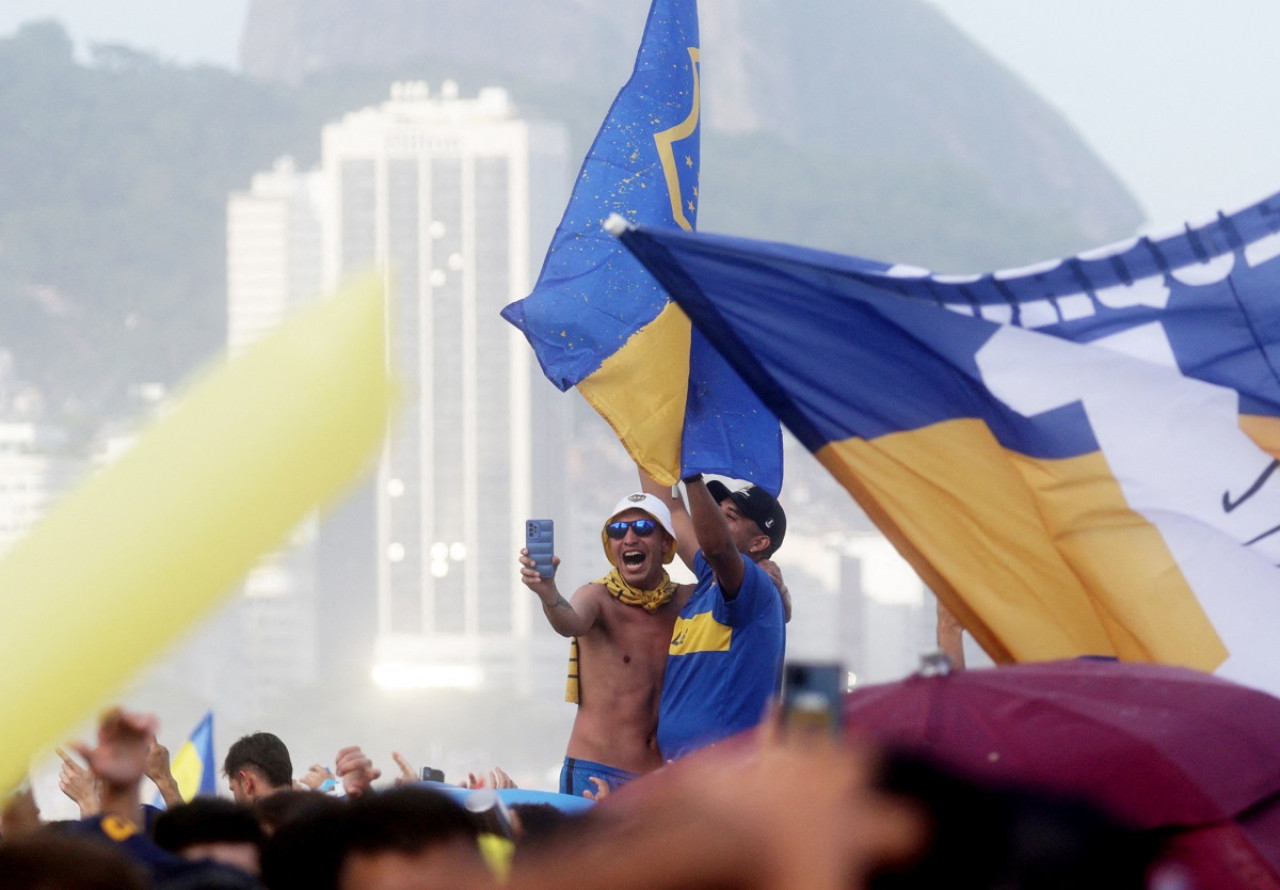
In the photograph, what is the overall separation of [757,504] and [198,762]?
2369 mm

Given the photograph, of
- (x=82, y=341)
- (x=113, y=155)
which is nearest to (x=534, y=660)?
(x=82, y=341)

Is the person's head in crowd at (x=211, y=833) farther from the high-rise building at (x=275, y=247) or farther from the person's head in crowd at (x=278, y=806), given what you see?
the high-rise building at (x=275, y=247)

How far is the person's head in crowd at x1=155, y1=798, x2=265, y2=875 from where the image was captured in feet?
9.29

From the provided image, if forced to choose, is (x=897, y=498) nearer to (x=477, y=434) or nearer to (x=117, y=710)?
(x=117, y=710)

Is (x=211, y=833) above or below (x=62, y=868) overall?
below

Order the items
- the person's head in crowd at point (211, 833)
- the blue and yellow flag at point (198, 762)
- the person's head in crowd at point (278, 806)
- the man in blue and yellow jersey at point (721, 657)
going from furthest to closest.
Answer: the blue and yellow flag at point (198, 762), the man in blue and yellow jersey at point (721, 657), the person's head in crowd at point (278, 806), the person's head in crowd at point (211, 833)

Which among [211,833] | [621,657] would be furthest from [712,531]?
[211,833]

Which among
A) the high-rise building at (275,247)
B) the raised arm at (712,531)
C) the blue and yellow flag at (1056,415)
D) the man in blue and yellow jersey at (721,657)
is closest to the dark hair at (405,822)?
the blue and yellow flag at (1056,415)

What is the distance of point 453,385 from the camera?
87.4m

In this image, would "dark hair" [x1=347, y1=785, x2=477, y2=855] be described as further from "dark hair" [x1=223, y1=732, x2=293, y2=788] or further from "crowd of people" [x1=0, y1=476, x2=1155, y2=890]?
"dark hair" [x1=223, y1=732, x2=293, y2=788]

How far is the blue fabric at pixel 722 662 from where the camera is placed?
16.8 ft

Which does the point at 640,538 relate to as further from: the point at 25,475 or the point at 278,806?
the point at 25,475

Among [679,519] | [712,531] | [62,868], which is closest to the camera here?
[62,868]

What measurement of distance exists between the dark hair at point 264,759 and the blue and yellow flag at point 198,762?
1.25 metres
